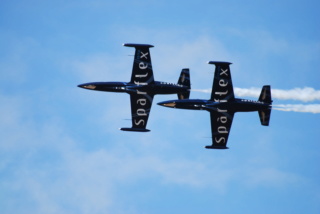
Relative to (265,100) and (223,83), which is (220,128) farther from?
(265,100)

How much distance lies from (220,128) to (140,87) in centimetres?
1402

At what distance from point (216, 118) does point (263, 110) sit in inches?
289

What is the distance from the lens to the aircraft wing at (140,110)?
109438 mm

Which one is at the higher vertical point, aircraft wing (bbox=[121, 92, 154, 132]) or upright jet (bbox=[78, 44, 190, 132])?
upright jet (bbox=[78, 44, 190, 132])

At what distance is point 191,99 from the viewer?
10731cm

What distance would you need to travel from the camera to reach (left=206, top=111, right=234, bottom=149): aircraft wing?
4240 inches

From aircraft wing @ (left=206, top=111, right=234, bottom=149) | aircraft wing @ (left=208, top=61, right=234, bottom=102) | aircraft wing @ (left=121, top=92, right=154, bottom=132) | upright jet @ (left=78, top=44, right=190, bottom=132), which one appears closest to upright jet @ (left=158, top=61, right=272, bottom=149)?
aircraft wing @ (left=208, top=61, right=234, bottom=102)

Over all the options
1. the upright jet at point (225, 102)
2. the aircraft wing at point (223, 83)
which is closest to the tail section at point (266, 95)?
the upright jet at point (225, 102)

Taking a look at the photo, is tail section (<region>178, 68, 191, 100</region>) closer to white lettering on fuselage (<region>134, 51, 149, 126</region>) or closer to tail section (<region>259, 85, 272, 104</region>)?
white lettering on fuselage (<region>134, 51, 149, 126</region>)

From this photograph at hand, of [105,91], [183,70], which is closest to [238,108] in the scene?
[183,70]

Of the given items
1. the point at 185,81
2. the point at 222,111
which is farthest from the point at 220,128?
the point at 185,81

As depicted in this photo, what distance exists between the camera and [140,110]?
4331 inches

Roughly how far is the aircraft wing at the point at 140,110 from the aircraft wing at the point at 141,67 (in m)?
2.22

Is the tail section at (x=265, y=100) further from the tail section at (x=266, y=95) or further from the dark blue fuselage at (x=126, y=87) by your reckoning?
the dark blue fuselage at (x=126, y=87)
